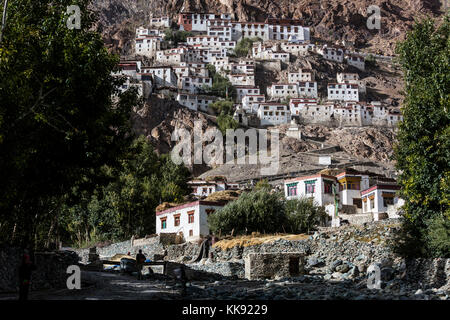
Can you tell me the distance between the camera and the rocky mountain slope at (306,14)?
17488 centimetres

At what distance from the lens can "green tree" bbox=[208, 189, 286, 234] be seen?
38719 mm

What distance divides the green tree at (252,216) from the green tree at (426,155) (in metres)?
13.8

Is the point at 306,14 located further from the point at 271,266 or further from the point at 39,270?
the point at 39,270

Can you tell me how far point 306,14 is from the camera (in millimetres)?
190750

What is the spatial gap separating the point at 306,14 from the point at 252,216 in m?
163

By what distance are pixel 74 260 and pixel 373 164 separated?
76.9m

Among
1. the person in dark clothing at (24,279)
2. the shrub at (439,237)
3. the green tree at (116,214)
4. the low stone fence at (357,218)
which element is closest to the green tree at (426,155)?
the shrub at (439,237)

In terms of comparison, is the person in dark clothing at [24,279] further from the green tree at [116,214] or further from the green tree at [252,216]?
the green tree at [116,214]

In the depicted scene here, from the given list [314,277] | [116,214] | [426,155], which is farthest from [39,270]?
[116,214]

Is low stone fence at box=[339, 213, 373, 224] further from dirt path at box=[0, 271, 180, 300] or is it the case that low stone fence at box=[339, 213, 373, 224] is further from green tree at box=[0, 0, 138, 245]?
green tree at box=[0, 0, 138, 245]

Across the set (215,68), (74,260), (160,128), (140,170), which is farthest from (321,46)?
(74,260)

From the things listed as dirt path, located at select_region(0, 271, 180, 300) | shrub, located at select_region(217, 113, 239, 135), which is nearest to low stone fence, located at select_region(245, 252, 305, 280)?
dirt path, located at select_region(0, 271, 180, 300)

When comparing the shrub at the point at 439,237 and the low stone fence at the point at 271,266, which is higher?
the shrub at the point at 439,237

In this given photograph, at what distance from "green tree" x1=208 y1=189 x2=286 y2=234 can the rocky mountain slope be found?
13718 centimetres
